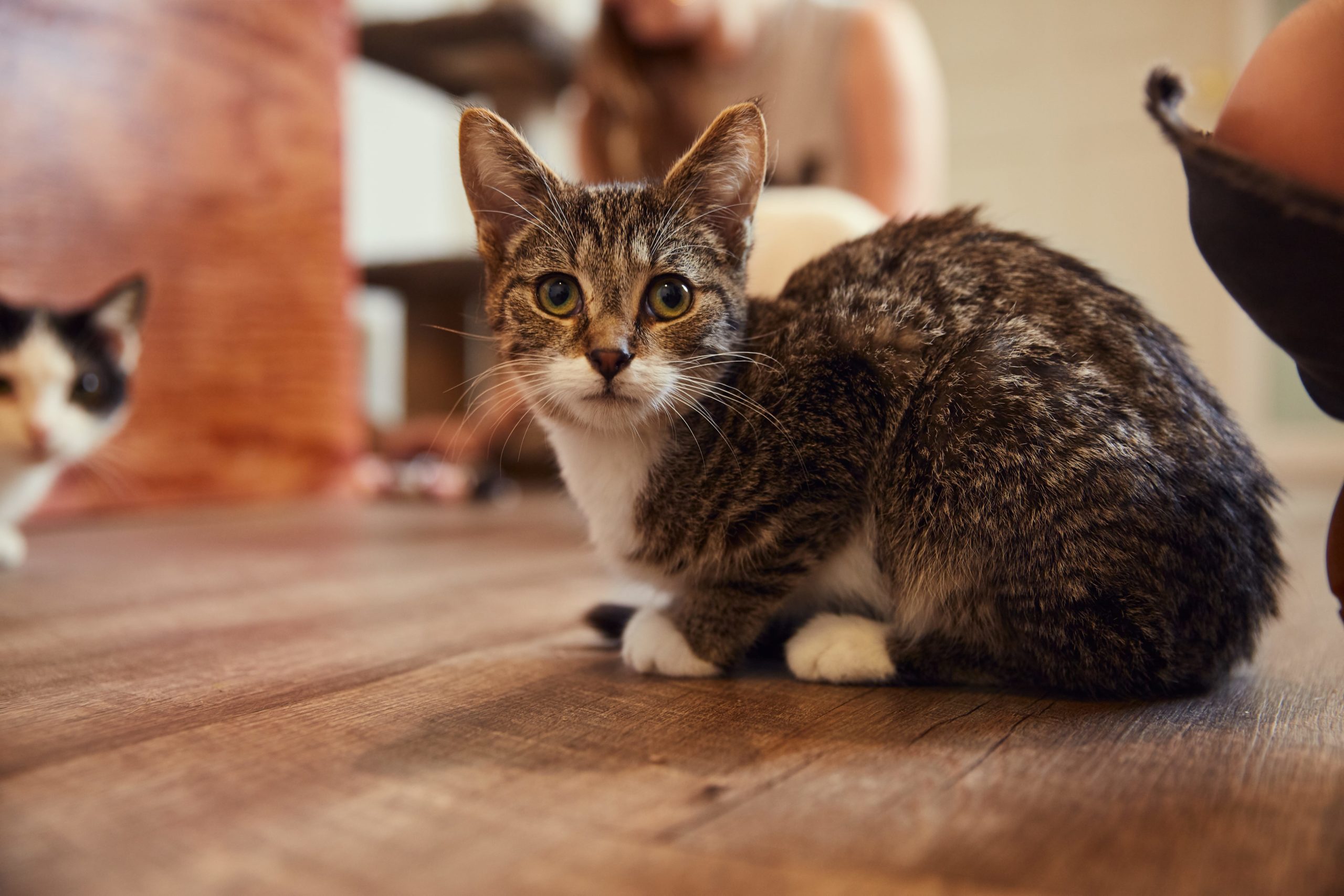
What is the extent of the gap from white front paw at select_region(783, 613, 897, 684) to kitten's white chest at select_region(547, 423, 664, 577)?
9.6 inches

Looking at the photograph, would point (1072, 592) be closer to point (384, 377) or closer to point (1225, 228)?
point (1225, 228)

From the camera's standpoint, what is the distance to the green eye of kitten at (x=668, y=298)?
114 centimetres

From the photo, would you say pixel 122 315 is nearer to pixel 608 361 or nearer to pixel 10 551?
pixel 10 551

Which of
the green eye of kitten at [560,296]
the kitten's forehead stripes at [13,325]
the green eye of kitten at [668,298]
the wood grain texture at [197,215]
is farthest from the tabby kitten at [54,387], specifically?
the green eye of kitten at [668,298]

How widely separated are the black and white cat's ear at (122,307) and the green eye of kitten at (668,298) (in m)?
1.49

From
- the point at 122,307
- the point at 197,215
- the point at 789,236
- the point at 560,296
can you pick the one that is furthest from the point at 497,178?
the point at 197,215

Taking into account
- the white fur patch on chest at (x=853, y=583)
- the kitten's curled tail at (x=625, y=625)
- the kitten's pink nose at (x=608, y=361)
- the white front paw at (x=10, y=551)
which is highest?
the kitten's pink nose at (x=608, y=361)

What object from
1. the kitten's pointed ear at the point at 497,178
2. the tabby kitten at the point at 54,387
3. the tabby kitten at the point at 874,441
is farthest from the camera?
the tabby kitten at the point at 54,387

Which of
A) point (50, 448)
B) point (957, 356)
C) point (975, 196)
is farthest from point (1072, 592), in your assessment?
point (975, 196)

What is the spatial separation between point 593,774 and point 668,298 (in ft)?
1.95

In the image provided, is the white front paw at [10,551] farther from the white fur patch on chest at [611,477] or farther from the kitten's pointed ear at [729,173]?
the kitten's pointed ear at [729,173]

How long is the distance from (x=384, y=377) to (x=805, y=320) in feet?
14.9

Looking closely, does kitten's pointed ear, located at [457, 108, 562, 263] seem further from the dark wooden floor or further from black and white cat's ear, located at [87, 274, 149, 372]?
black and white cat's ear, located at [87, 274, 149, 372]

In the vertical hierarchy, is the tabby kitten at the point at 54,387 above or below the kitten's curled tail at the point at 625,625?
above
